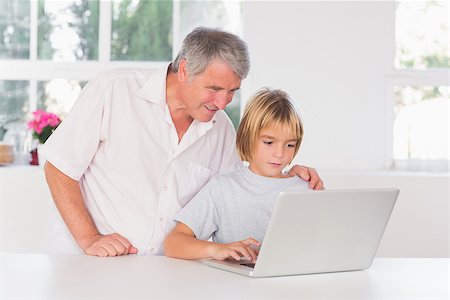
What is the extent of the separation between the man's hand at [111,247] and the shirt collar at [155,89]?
1.41 feet

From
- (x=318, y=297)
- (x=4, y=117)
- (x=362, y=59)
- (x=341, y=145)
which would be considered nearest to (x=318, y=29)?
(x=362, y=59)

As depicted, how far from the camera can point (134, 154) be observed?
2.59 m

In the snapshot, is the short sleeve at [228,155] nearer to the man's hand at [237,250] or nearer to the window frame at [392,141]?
the man's hand at [237,250]

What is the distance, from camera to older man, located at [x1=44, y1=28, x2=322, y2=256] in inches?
98.7

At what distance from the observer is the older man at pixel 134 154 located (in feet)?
8.22

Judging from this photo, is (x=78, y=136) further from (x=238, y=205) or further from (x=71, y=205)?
(x=238, y=205)

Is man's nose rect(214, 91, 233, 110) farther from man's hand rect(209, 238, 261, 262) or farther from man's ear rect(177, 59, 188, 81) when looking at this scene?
man's hand rect(209, 238, 261, 262)

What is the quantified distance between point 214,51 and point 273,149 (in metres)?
0.31

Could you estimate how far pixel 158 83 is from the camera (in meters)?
2.57

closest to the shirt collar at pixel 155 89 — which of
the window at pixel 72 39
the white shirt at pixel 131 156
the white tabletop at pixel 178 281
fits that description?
the white shirt at pixel 131 156

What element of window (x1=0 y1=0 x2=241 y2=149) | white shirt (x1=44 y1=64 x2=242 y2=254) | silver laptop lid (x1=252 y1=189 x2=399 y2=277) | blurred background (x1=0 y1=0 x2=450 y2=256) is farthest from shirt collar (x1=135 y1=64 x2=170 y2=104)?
window (x1=0 y1=0 x2=241 y2=149)

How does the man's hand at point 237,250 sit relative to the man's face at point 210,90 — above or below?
below

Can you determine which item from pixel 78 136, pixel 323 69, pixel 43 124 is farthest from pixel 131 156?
pixel 323 69

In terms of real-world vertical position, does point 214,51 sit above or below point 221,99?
above
